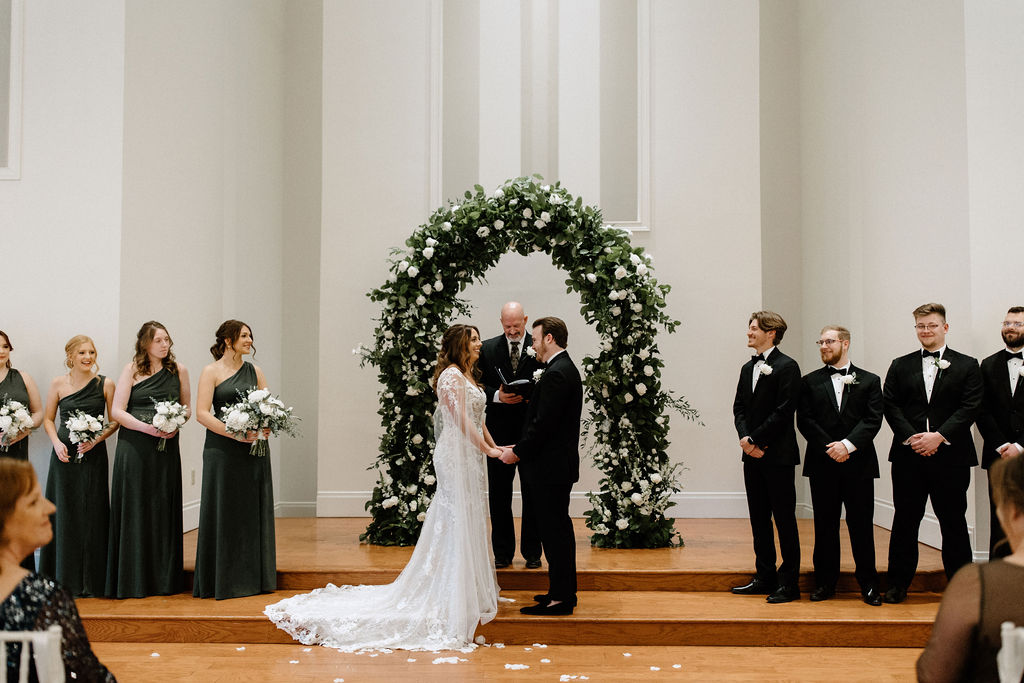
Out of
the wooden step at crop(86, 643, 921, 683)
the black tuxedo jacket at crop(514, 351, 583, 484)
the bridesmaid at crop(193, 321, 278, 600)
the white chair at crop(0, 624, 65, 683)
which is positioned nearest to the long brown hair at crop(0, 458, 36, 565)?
the white chair at crop(0, 624, 65, 683)

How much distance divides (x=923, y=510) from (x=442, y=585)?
303 cm

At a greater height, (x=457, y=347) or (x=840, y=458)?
(x=457, y=347)

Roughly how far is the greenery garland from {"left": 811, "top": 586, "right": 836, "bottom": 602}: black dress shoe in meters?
1.41

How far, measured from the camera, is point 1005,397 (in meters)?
5.20

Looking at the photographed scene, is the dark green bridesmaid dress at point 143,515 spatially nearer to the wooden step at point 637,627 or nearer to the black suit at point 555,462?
the wooden step at point 637,627

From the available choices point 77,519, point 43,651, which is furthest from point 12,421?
point 43,651

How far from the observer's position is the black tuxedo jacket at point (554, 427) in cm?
493

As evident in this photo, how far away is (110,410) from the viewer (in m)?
5.59

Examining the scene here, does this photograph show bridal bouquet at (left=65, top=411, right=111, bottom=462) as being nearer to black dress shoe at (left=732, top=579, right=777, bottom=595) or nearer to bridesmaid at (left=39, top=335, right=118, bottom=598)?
bridesmaid at (left=39, top=335, right=118, bottom=598)

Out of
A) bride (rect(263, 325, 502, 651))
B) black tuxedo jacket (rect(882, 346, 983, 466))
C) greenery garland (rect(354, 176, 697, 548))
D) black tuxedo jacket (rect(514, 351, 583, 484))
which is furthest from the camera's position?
greenery garland (rect(354, 176, 697, 548))

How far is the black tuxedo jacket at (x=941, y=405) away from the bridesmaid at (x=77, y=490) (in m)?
5.15

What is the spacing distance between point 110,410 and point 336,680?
2623mm

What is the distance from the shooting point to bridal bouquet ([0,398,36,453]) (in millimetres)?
5320

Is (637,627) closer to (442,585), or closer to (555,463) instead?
(555,463)
